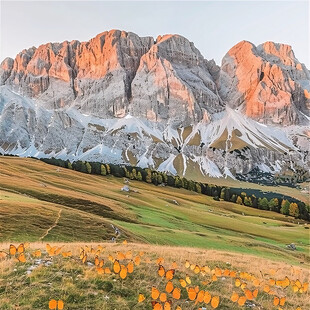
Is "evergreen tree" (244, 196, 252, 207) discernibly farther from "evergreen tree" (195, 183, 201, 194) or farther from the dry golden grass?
the dry golden grass

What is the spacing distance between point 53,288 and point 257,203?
162 metres

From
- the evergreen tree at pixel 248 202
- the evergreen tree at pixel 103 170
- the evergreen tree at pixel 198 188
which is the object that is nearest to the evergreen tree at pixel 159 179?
the evergreen tree at pixel 198 188

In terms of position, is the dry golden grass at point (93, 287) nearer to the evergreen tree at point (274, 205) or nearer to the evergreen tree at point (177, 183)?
the evergreen tree at point (274, 205)

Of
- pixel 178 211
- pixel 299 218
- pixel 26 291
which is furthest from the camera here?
pixel 299 218

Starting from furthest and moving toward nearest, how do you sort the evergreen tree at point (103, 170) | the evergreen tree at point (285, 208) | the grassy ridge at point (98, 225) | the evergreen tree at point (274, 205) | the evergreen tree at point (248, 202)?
the evergreen tree at point (103, 170) → the evergreen tree at point (248, 202) → the evergreen tree at point (274, 205) → the evergreen tree at point (285, 208) → the grassy ridge at point (98, 225)

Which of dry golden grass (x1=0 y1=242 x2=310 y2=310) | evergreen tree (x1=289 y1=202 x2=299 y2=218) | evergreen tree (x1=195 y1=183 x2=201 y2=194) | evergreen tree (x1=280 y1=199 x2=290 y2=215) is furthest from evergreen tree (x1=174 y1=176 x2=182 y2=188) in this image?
dry golden grass (x1=0 y1=242 x2=310 y2=310)

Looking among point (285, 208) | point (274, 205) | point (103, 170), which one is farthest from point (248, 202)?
point (103, 170)

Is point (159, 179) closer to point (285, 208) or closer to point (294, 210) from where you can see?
point (285, 208)

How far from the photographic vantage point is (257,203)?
525ft

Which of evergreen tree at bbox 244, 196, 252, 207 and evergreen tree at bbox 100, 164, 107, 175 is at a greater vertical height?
evergreen tree at bbox 100, 164, 107, 175

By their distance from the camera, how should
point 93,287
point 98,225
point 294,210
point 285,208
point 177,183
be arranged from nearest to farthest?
1. point 93,287
2. point 98,225
3. point 294,210
4. point 285,208
5. point 177,183

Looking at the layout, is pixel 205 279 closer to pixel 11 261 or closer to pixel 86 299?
pixel 86 299

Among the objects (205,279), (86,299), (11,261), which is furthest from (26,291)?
(205,279)

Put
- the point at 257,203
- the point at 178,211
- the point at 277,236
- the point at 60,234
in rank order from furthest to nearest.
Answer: the point at 257,203 < the point at 178,211 < the point at 277,236 < the point at 60,234
